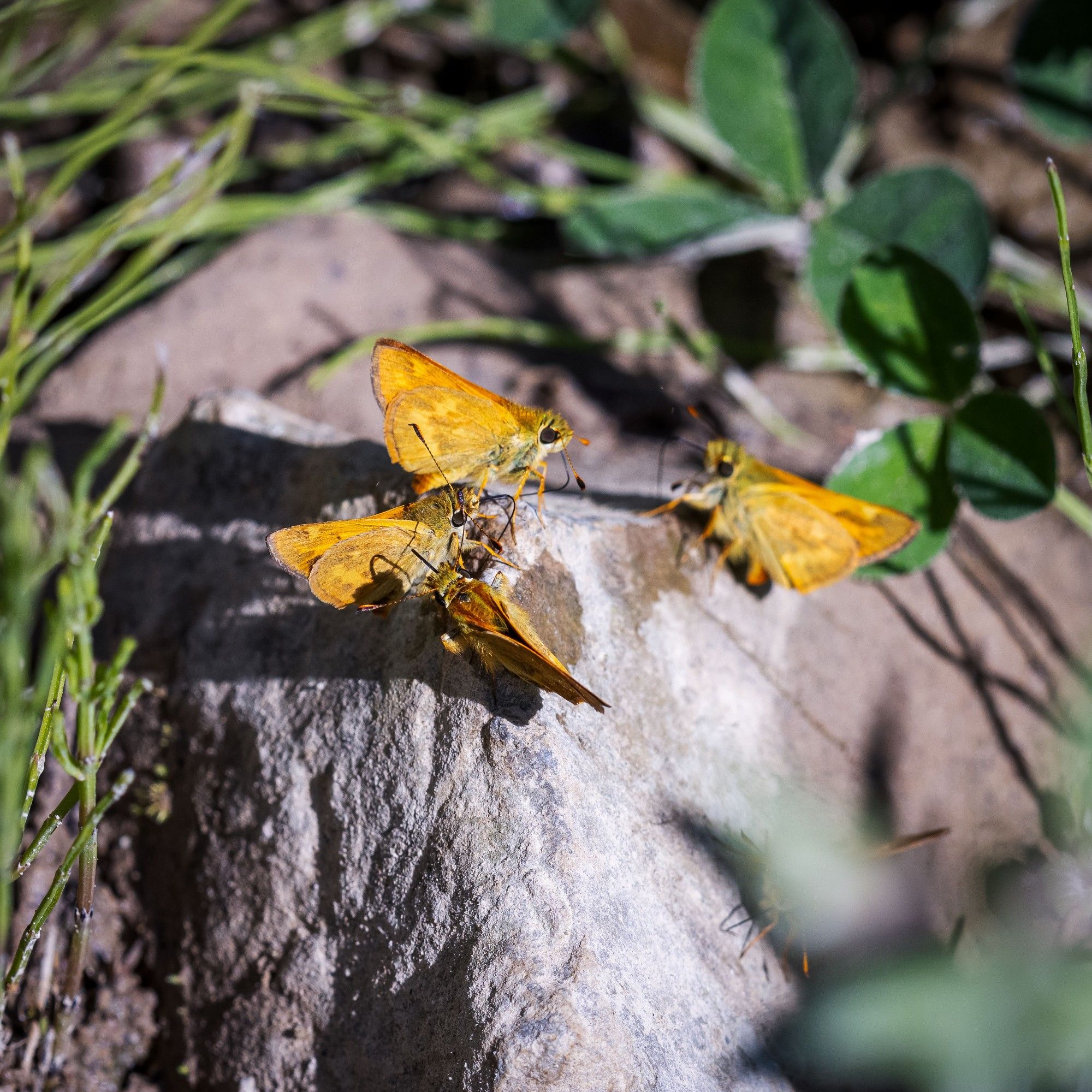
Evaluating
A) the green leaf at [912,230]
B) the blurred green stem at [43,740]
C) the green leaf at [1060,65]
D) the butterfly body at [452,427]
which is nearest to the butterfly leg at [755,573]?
the butterfly body at [452,427]

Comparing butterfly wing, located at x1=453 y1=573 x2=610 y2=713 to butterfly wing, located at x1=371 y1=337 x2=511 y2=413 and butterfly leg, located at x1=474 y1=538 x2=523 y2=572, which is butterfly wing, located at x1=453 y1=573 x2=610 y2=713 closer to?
butterfly leg, located at x1=474 y1=538 x2=523 y2=572

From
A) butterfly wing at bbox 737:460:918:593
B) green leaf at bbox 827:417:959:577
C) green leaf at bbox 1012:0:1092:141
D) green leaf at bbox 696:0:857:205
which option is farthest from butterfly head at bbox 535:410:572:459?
green leaf at bbox 1012:0:1092:141

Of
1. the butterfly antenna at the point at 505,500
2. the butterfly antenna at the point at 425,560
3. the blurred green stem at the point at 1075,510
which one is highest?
the blurred green stem at the point at 1075,510

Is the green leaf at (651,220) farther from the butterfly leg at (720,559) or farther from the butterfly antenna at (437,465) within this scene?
the butterfly antenna at (437,465)

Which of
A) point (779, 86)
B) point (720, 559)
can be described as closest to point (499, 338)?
point (779, 86)

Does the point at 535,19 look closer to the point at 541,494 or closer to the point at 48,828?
the point at 541,494

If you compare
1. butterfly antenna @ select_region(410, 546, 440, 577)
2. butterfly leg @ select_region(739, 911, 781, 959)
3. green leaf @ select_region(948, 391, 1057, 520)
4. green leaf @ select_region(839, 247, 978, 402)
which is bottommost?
butterfly leg @ select_region(739, 911, 781, 959)

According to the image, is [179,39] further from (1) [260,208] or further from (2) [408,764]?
(2) [408,764]
